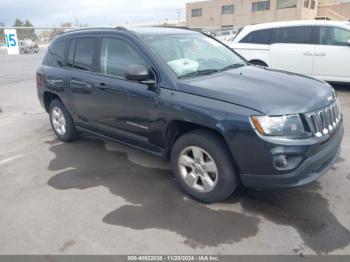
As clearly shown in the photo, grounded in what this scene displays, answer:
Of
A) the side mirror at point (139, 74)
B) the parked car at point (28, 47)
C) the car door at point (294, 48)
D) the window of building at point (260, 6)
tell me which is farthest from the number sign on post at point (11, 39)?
the window of building at point (260, 6)

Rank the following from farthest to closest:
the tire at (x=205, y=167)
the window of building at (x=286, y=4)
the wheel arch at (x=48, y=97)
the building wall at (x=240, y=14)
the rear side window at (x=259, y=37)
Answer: the building wall at (x=240, y=14) → the window of building at (x=286, y=4) → the rear side window at (x=259, y=37) → the wheel arch at (x=48, y=97) → the tire at (x=205, y=167)

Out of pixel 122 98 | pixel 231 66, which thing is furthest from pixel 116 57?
pixel 231 66

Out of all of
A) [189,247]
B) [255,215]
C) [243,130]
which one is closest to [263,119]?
[243,130]

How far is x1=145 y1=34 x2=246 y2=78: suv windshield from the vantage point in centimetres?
352

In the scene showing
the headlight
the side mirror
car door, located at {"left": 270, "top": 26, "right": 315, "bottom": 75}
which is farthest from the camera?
car door, located at {"left": 270, "top": 26, "right": 315, "bottom": 75}

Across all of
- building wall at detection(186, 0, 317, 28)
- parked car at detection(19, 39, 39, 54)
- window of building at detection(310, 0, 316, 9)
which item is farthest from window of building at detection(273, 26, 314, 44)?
window of building at detection(310, 0, 316, 9)

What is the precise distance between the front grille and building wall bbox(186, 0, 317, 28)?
47.6 m

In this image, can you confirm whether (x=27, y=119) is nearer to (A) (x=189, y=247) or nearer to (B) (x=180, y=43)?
(B) (x=180, y=43)

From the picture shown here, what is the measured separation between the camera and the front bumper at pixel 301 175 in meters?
2.77

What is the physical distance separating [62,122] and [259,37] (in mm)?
5660

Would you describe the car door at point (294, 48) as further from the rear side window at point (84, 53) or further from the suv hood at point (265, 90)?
the rear side window at point (84, 53)

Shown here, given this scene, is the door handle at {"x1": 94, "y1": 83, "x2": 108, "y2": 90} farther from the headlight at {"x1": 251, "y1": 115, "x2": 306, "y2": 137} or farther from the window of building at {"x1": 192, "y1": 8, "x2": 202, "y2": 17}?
the window of building at {"x1": 192, "y1": 8, "x2": 202, "y2": 17}

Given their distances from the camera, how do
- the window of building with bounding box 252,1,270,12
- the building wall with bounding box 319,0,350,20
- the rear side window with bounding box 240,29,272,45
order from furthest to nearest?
the window of building with bounding box 252,1,270,12 < the building wall with bounding box 319,0,350,20 < the rear side window with bounding box 240,29,272,45

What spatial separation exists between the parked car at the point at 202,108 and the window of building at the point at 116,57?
12 millimetres
